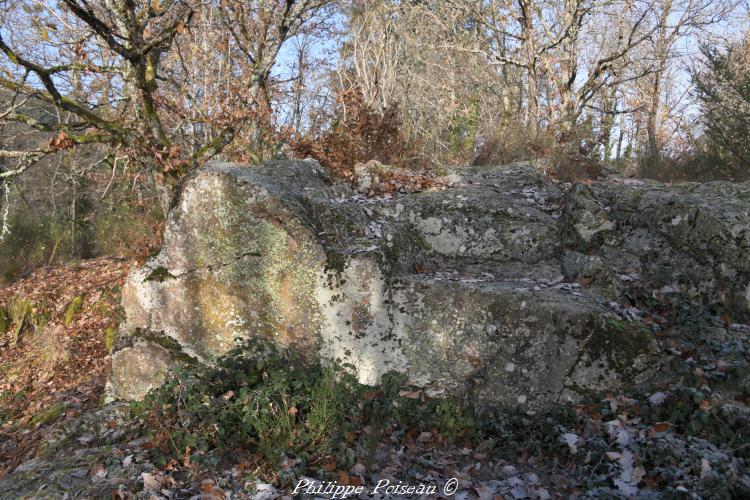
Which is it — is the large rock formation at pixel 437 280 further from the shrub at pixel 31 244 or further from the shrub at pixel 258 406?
the shrub at pixel 31 244

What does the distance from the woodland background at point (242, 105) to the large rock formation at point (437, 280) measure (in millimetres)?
1248

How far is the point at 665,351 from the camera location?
14.5ft

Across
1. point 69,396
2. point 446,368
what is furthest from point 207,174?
point 69,396

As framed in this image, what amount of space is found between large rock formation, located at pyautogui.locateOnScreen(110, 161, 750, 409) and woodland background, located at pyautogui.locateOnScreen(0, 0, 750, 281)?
4.09 ft

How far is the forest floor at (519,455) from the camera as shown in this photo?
332cm

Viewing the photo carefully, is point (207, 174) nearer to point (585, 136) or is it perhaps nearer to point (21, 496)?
point (21, 496)

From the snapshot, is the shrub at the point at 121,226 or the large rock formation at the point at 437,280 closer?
the large rock formation at the point at 437,280

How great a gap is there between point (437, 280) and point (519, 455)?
177cm

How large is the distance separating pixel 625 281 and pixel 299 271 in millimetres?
3420

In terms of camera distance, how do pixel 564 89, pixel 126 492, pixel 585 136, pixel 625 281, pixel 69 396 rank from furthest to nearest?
pixel 564 89
pixel 585 136
pixel 69 396
pixel 625 281
pixel 126 492

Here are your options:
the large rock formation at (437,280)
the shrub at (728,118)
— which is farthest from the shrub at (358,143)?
the shrub at (728,118)

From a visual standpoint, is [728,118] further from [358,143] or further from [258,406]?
[258,406]

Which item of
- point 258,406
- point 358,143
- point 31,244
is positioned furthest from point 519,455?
point 31,244

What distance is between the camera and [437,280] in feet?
16.4
